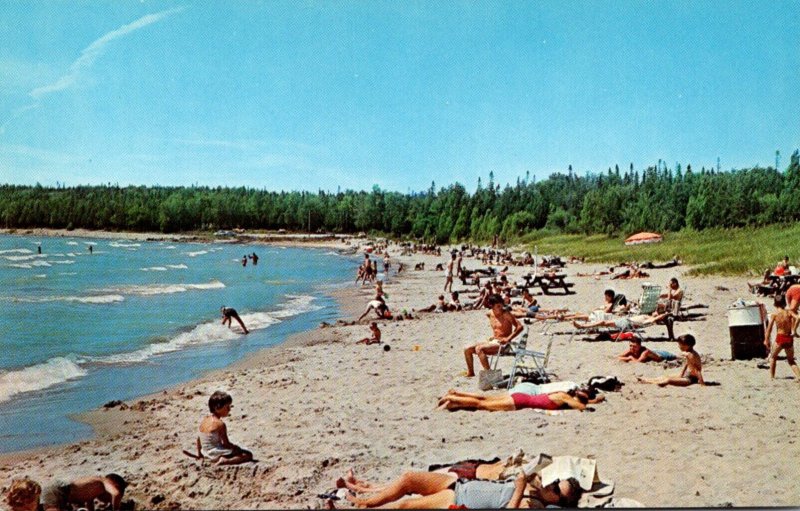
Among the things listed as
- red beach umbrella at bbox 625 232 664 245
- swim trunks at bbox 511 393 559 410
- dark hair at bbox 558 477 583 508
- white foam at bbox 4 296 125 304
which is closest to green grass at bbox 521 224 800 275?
red beach umbrella at bbox 625 232 664 245

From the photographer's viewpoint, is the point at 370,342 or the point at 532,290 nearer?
the point at 370,342

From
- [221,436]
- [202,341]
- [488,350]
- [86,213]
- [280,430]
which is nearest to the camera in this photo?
[221,436]

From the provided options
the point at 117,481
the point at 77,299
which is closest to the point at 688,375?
the point at 117,481

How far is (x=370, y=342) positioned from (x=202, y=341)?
3.38m

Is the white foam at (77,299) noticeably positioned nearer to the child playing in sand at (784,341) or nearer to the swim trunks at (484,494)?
Answer: the swim trunks at (484,494)

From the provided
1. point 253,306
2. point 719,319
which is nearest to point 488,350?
point 719,319

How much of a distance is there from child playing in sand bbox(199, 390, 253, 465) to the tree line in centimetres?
382

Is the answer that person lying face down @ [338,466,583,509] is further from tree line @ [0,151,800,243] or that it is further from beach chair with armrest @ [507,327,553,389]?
tree line @ [0,151,800,243]

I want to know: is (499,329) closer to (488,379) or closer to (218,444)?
(488,379)

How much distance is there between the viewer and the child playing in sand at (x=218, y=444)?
525 centimetres

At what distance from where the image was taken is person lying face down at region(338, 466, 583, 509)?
4.35 metres

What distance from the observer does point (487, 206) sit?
35.6m

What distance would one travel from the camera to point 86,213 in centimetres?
1589

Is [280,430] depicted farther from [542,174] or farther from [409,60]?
[542,174]
